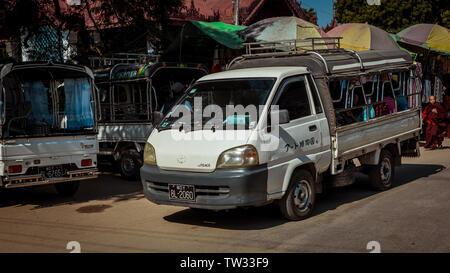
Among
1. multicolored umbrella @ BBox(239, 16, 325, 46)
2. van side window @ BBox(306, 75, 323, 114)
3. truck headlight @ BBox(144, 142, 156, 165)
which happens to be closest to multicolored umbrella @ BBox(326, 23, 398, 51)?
multicolored umbrella @ BBox(239, 16, 325, 46)

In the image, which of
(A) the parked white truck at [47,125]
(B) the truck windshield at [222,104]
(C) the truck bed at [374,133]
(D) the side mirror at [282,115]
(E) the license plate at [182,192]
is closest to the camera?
(E) the license plate at [182,192]

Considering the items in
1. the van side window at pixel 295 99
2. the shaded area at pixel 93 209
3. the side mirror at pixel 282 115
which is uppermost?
the van side window at pixel 295 99

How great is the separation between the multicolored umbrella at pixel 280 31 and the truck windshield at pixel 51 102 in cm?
549

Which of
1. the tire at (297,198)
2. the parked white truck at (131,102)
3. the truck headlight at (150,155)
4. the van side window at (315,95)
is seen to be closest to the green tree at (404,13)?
the parked white truck at (131,102)

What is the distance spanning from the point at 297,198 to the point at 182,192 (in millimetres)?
1565

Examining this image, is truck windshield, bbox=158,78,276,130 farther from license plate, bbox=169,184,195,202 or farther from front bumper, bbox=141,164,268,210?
license plate, bbox=169,184,195,202

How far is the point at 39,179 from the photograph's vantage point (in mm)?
8109

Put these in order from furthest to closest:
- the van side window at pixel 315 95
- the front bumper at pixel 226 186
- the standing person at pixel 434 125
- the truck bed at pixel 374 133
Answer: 1. the standing person at pixel 434 125
2. the truck bed at pixel 374 133
3. the van side window at pixel 315 95
4. the front bumper at pixel 226 186

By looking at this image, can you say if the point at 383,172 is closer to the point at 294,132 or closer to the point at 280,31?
the point at 294,132

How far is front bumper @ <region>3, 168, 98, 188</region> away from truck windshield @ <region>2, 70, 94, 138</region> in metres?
1.18

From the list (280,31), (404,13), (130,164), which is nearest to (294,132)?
(130,164)

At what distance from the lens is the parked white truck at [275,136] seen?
19.1 feet

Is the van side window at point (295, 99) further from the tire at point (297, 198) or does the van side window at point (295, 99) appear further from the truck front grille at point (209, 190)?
the truck front grille at point (209, 190)
